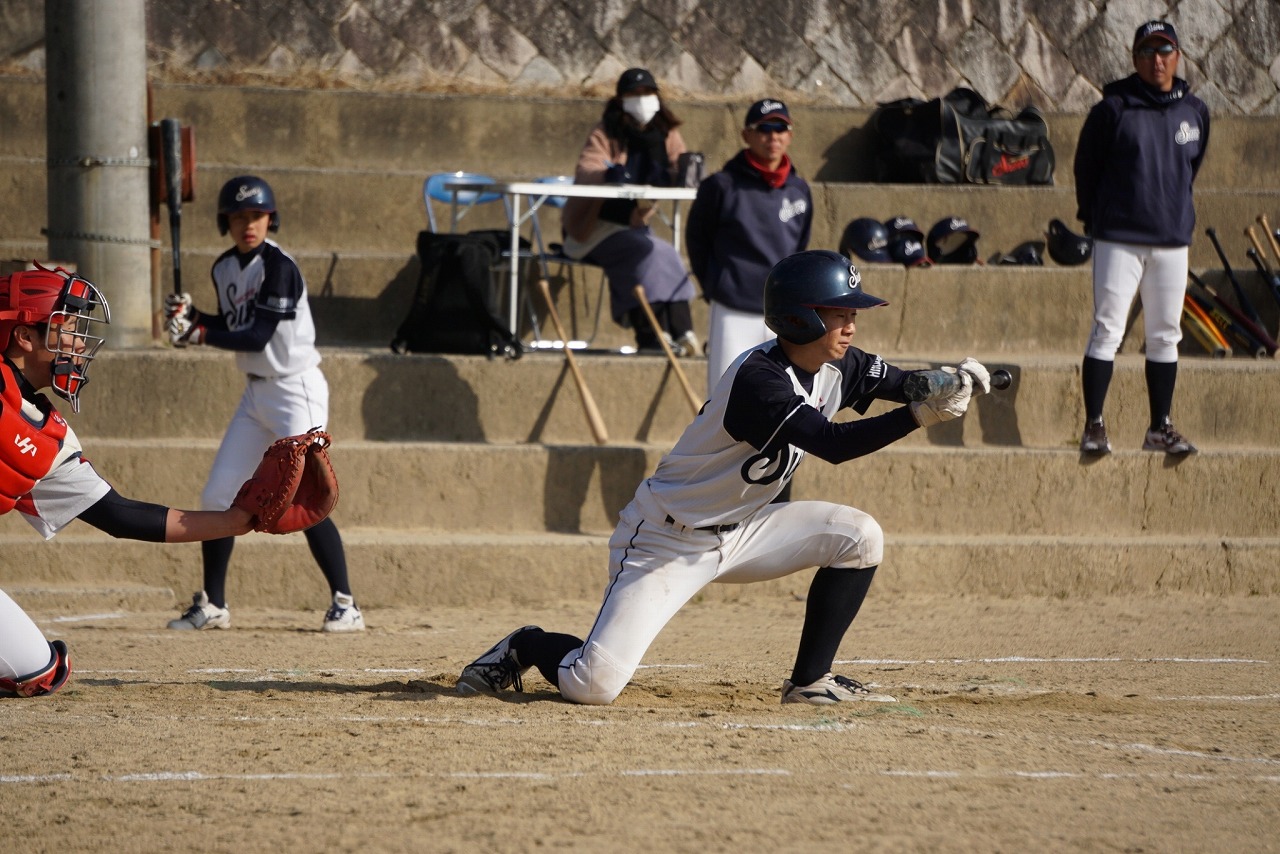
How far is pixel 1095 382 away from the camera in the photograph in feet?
26.6

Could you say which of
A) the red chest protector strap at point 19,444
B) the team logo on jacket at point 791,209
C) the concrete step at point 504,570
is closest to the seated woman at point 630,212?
the team logo on jacket at point 791,209

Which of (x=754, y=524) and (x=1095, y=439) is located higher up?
(x=754, y=524)

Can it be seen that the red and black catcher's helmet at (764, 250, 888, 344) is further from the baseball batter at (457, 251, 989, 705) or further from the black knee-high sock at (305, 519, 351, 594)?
the black knee-high sock at (305, 519, 351, 594)

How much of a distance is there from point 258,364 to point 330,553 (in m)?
0.93

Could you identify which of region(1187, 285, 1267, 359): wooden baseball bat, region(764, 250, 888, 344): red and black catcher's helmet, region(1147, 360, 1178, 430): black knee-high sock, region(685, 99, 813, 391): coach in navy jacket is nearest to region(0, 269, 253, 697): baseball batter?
region(764, 250, 888, 344): red and black catcher's helmet

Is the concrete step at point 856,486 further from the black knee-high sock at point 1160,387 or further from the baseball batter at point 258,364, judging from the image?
the baseball batter at point 258,364

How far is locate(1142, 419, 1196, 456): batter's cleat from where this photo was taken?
816 centimetres

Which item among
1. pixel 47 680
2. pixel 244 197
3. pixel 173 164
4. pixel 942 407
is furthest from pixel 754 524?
pixel 173 164

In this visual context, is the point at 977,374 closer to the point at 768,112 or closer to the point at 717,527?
the point at 717,527

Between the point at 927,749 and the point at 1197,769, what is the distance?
2.50 ft

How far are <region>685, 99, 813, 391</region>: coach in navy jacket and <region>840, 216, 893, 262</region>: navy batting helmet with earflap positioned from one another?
2.50 meters

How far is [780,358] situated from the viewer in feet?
16.0

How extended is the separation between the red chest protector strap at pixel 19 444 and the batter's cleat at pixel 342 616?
7.71ft

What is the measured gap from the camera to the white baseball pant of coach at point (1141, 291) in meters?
7.96
